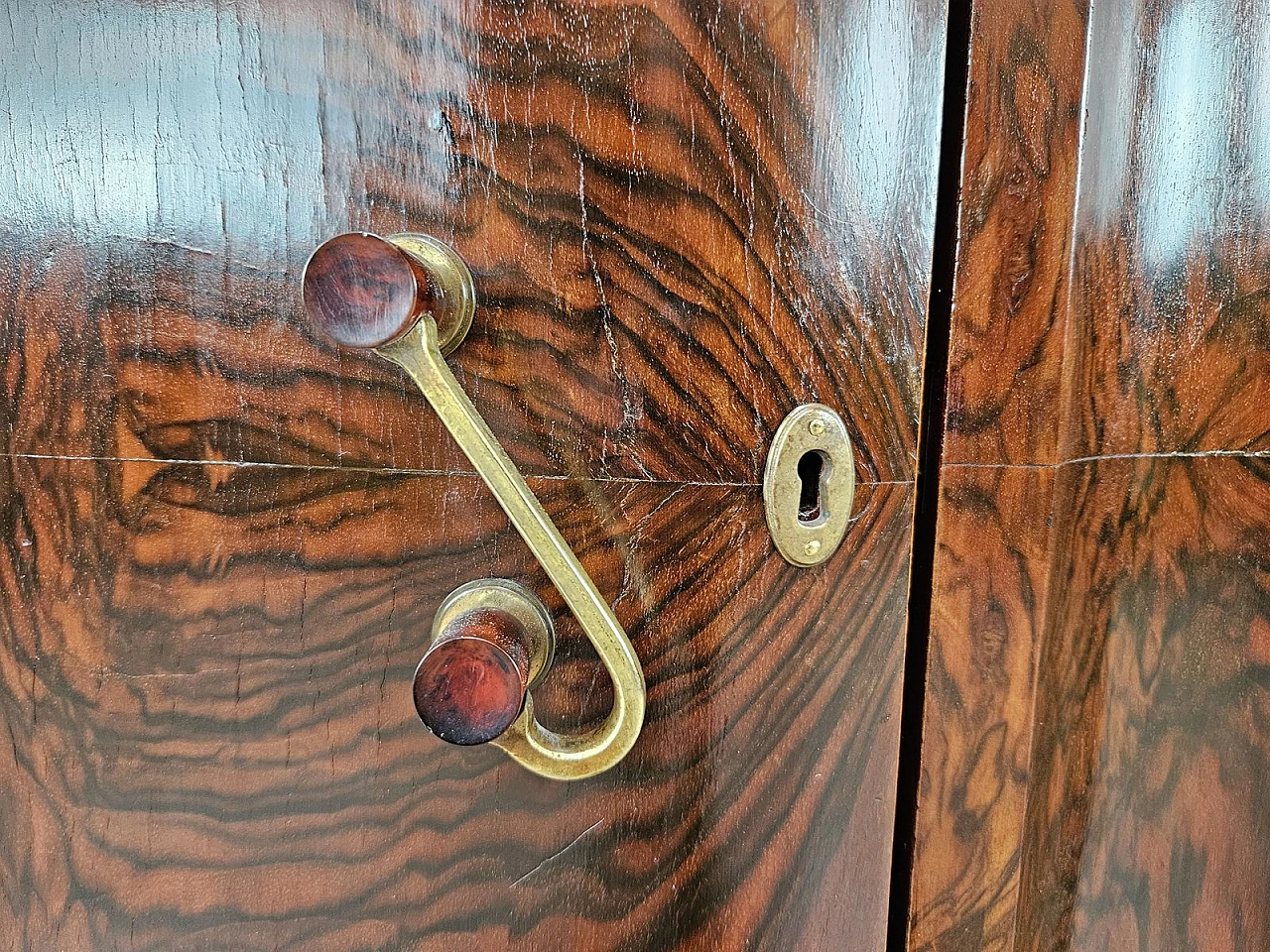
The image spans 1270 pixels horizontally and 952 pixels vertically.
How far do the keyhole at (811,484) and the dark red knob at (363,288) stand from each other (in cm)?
17

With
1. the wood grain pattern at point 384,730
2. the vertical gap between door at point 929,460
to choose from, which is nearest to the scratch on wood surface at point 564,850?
the wood grain pattern at point 384,730

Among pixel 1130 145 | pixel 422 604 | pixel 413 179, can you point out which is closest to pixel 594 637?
pixel 422 604

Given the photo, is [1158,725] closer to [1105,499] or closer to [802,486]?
[1105,499]

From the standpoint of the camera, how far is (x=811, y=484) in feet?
1.26

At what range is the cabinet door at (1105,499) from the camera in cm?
38

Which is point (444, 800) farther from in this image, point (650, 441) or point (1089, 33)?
point (1089, 33)

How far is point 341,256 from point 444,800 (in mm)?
219

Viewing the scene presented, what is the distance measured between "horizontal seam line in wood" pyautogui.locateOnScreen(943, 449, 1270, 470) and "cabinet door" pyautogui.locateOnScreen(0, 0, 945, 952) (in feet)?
0.09

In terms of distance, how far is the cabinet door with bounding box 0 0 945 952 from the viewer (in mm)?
354

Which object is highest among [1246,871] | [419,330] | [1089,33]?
[1089,33]

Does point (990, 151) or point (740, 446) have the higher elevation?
point (990, 151)

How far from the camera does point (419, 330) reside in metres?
0.33

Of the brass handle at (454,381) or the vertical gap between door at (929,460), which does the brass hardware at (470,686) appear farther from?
the vertical gap between door at (929,460)

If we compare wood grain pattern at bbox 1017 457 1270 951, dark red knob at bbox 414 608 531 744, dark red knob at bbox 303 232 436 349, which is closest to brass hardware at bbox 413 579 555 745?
dark red knob at bbox 414 608 531 744
